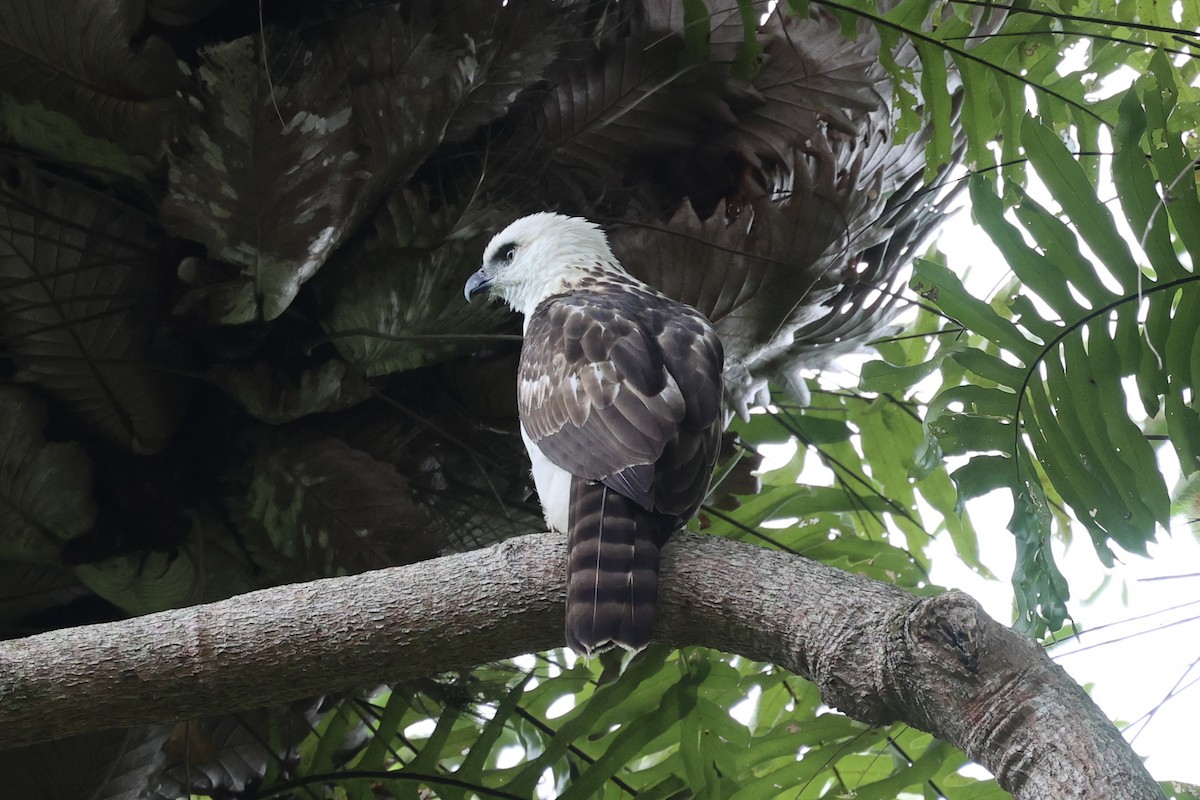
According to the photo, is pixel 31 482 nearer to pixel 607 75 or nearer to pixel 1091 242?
pixel 607 75

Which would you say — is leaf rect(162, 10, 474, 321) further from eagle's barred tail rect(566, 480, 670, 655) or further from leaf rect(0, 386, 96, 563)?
eagle's barred tail rect(566, 480, 670, 655)

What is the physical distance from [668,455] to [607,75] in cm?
69

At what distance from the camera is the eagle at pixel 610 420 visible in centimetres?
167

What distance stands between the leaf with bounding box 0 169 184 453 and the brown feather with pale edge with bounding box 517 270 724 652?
0.68 metres

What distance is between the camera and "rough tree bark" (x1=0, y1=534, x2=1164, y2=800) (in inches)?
55.7

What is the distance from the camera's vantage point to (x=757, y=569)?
1.59m

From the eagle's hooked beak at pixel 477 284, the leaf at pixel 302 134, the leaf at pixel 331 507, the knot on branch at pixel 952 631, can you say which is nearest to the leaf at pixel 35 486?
the leaf at pixel 331 507

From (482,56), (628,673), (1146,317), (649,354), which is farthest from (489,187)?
(1146,317)

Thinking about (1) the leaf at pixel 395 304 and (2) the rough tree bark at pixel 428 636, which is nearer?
(2) the rough tree bark at pixel 428 636

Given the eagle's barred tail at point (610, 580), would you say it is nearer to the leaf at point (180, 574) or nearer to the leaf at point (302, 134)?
the leaf at point (302, 134)

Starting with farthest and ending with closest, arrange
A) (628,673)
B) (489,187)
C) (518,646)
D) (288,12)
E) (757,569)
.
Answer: (628,673) → (489,187) → (288,12) → (518,646) → (757,569)

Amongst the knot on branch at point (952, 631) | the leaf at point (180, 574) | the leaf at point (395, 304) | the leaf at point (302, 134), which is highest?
the leaf at point (302, 134)

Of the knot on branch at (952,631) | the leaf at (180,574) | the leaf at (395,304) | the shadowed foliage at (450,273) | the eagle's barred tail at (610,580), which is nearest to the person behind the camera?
the knot on branch at (952,631)

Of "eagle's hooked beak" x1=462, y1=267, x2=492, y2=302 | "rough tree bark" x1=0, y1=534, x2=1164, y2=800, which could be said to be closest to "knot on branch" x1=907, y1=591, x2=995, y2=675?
"rough tree bark" x1=0, y1=534, x2=1164, y2=800
